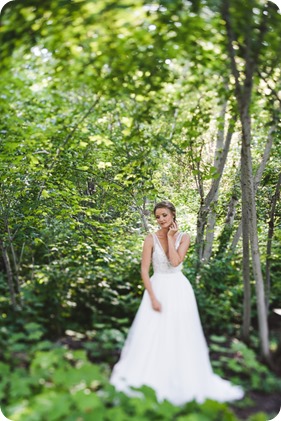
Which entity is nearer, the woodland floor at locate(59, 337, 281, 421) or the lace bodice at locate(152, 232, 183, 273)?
the woodland floor at locate(59, 337, 281, 421)

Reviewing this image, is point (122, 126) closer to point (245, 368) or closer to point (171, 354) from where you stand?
point (171, 354)

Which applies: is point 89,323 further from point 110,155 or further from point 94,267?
point 110,155

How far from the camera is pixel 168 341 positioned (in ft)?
9.82

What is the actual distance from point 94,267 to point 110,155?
1.41 meters

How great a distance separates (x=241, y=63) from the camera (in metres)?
2.83

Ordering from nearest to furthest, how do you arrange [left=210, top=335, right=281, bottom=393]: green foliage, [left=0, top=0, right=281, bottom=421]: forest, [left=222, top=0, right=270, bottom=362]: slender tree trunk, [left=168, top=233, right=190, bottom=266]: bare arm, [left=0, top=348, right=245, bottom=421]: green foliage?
[left=0, top=348, right=245, bottom=421]: green foliage
[left=0, top=0, right=281, bottom=421]: forest
[left=210, top=335, right=281, bottom=393]: green foliage
[left=222, top=0, right=270, bottom=362]: slender tree trunk
[left=168, top=233, right=190, bottom=266]: bare arm

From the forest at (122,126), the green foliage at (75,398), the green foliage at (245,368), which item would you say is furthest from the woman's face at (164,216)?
the green foliage at (75,398)

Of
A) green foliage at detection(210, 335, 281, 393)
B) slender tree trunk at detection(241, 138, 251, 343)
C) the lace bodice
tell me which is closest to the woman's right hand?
the lace bodice

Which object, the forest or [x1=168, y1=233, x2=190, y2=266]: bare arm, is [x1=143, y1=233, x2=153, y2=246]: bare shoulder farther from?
the forest

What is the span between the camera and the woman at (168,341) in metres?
2.72

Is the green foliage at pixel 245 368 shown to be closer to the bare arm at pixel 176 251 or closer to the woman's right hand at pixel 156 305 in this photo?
the woman's right hand at pixel 156 305

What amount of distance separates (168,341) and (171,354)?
4.0 inches

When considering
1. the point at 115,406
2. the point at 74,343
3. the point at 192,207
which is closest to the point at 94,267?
the point at 74,343

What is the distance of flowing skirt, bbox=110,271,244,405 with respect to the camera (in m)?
2.70
